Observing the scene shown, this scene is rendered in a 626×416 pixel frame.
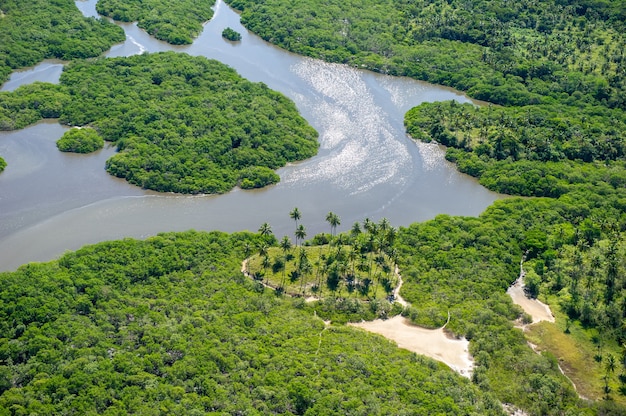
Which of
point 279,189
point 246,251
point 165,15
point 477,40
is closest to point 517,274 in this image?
point 246,251

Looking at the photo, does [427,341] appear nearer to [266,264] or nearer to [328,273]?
[328,273]

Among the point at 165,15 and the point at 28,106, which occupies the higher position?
the point at 165,15

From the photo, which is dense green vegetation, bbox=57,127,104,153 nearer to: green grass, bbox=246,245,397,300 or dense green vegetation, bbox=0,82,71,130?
dense green vegetation, bbox=0,82,71,130

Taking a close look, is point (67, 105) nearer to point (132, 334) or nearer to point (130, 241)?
point (130, 241)

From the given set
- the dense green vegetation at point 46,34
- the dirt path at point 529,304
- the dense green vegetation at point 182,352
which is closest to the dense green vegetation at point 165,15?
the dense green vegetation at point 46,34

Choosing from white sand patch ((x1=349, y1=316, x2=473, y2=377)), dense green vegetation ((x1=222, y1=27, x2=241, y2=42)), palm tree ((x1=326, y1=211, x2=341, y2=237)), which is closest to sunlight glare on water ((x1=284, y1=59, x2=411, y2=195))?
palm tree ((x1=326, y1=211, x2=341, y2=237))

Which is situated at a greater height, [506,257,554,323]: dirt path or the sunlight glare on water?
the sunlight glare on water

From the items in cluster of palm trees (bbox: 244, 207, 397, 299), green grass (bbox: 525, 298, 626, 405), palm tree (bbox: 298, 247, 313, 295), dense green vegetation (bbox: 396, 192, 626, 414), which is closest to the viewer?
green grass (bbox: 525, 298, 626, 405)
